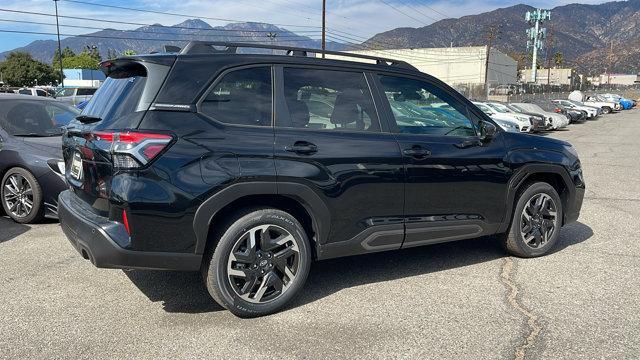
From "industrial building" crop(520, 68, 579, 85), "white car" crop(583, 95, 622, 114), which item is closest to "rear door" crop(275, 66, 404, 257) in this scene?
→ "white car" crop(583, 95, 622, 114)

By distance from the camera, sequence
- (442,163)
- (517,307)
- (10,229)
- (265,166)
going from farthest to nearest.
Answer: (10,229)
(442,163)
(517,307)
(265,166)

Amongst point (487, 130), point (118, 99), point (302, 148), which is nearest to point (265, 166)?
point (302, 148)

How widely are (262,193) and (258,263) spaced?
52cm

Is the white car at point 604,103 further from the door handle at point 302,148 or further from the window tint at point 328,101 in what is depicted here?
the door handle at point 302,148

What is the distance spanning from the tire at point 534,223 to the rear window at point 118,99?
3.49 meters

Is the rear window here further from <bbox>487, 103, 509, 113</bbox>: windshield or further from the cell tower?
the cell tower

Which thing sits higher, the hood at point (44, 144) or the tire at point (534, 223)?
the hood at point (44, 144)

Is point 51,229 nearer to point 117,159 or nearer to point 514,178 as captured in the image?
point 117,159

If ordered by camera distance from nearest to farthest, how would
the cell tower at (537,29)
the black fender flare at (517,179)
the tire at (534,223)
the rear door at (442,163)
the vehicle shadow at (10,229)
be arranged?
1. the rear door at (442,163)
2. the black fender flare at (517,179)
3. the tire at (534,223)
4. the vehicle shadow at (10,229)
5. the cell tower at (537,29)

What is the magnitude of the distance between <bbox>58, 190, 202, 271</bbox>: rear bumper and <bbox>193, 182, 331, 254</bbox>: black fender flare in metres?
0.13

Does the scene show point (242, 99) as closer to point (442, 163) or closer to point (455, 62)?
point (442, 163)

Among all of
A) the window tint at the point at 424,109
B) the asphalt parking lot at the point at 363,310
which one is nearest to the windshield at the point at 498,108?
the asphalt parking lot at the point at 363,310

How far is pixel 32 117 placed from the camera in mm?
6832

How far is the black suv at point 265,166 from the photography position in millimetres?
3387
